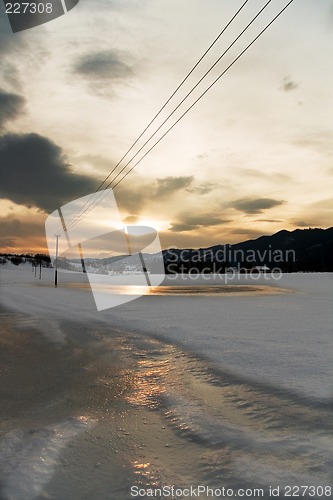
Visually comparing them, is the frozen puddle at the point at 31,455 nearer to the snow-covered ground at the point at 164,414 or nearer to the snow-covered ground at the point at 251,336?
the snow-covered ground at the point at 164,414

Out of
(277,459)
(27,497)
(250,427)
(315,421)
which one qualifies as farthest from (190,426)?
(27,497)

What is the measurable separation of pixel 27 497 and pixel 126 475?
1.07 meters

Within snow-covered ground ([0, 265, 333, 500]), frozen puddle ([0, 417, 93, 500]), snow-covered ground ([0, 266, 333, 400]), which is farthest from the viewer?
snow-covered ground ([0, 266, 333, 400])

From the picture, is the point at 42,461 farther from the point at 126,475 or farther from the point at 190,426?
the point at 190,426

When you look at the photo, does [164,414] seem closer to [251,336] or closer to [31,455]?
[31,455]

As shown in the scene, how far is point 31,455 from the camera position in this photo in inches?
183

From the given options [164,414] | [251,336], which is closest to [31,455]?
[164,414]

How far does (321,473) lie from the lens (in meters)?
4.19

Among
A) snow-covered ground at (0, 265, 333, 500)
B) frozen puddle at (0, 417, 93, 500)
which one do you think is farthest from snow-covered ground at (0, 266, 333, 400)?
frozen puddle at (0, 417, 93, 500)

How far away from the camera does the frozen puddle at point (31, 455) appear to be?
3967 mm

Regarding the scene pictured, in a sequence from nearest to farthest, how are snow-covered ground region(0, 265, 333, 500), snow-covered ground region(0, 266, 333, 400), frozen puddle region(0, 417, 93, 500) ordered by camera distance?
1. frozen puddle region(0, 417, 93, 500)
2. snow-covered ground region(0, 265, 333, 500)
3. snow-covered ground region(0, 266, 333, 400)

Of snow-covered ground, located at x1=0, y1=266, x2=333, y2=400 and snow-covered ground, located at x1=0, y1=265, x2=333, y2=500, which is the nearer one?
snow-covered ground, located at x1=0, y1=265, x2=333, y2=500

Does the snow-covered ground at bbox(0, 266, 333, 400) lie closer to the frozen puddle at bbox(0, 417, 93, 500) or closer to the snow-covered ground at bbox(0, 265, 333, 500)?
the snow-covered ground at bbox(0, 265, 333, 500)

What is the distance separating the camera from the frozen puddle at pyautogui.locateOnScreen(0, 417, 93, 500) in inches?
156
